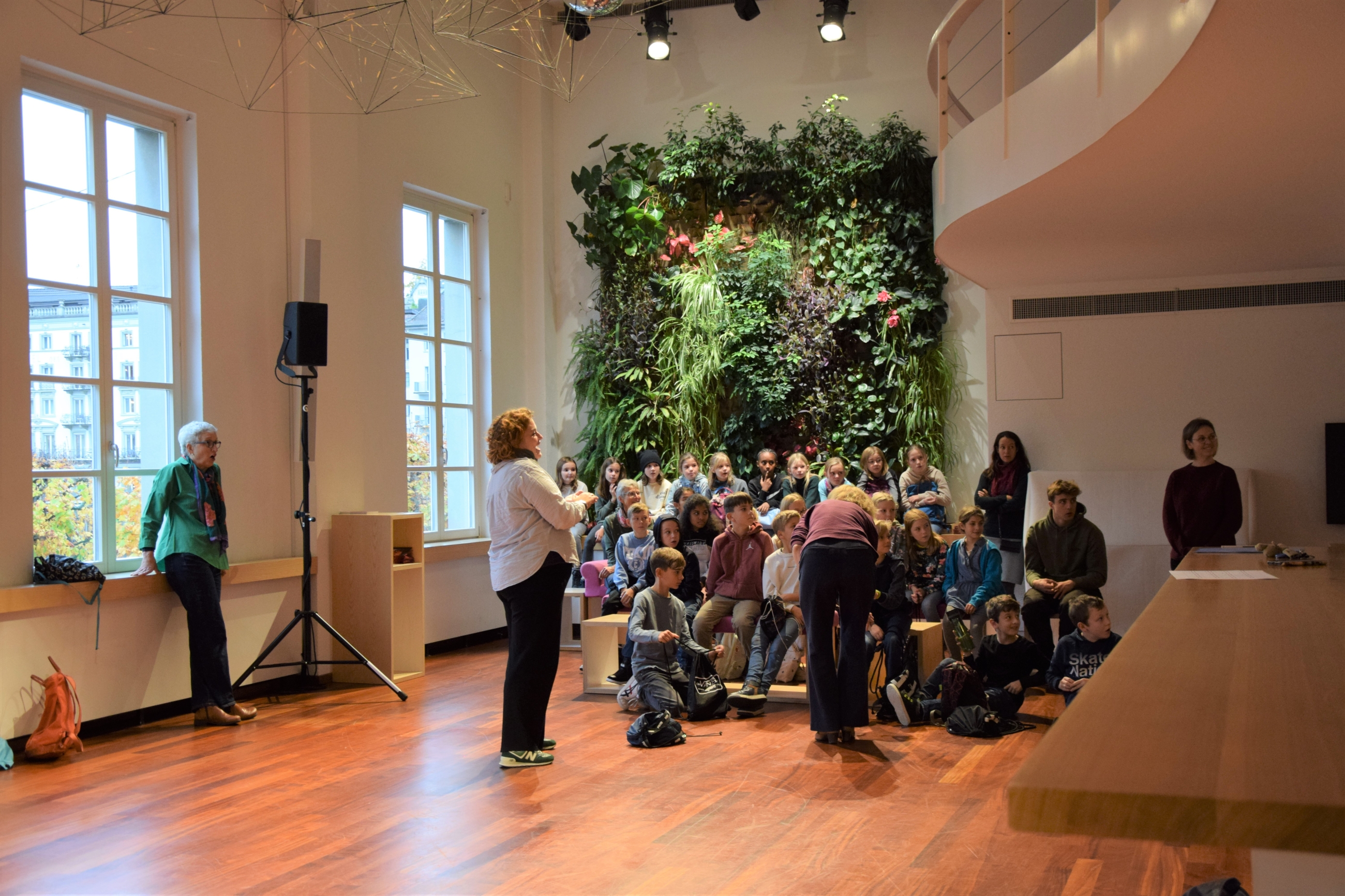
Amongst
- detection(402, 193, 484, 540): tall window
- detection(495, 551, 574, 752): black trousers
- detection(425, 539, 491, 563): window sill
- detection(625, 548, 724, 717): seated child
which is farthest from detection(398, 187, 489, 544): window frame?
detection(495, 551, 574, 752): black trousers

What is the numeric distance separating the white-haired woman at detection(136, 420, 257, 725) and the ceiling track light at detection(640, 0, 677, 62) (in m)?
4.94

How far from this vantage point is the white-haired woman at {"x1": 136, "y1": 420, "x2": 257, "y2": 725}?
5309mm

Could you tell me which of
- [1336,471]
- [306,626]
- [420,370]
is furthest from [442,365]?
[1336,471]

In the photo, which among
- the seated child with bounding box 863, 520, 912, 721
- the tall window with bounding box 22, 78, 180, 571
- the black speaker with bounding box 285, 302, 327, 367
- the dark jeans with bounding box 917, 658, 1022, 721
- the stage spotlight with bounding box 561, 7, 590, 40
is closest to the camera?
the dark jeans with bounding box 917, 658, 1022, 721

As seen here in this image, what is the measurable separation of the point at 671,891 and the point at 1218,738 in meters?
2.26

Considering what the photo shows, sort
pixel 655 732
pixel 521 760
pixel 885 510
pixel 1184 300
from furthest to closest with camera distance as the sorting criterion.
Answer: pixel 1184 300 < pixel 885 510 < pixel 655 732 < pixel 521 760

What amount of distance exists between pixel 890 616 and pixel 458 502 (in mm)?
3903

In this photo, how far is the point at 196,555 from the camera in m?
5.33

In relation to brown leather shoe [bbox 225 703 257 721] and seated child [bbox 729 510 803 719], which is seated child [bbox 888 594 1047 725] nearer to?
seated child [bbox 729 510 803 719]

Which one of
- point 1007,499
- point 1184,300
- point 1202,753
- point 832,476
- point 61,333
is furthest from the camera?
point 832,476

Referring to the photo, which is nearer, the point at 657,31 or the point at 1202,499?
the point at 1202,499

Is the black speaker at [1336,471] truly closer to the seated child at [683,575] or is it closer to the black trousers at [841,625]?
the black trousers at [841,625]

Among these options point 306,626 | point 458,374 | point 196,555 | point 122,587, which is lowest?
point 306,626

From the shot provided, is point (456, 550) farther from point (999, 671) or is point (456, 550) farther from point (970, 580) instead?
point (999, 671)
